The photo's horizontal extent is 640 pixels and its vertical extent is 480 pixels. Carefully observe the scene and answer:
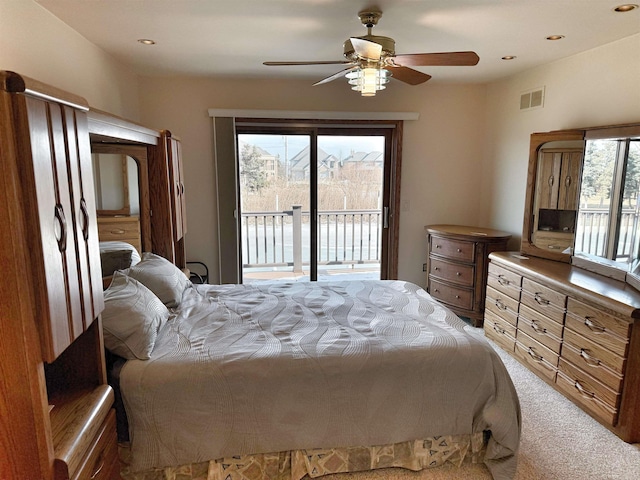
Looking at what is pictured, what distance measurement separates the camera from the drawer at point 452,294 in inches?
157

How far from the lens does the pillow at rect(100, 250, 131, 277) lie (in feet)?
8.61

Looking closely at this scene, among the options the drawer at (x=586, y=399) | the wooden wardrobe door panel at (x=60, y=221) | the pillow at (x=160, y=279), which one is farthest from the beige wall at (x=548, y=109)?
the wooden wardrobe door panel at (x=60, y=221)

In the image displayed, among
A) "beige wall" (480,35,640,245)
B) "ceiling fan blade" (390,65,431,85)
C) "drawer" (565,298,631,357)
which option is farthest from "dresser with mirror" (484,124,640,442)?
"ceiling fan blade" (390,65,431,85)

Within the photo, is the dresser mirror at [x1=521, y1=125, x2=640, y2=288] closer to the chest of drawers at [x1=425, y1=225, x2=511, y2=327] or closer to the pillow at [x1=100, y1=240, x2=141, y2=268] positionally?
the chest of drawers at [x1=425, y1=225, x2=511, y2=327]

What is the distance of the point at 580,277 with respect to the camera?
2.84 metres

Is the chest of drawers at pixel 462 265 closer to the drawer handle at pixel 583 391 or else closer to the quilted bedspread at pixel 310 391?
the drawer handle at pixel 583 391

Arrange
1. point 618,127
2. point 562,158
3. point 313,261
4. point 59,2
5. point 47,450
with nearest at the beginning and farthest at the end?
point 47,450 → point 59,2 → point 618,127 → point 562,158 → point 313,261

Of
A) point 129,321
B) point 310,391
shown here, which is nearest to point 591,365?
point 310,391

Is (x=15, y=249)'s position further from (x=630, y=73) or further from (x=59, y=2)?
(x=630, y=73)

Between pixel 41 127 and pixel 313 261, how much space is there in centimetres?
366

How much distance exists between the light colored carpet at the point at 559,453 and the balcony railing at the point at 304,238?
259 cm

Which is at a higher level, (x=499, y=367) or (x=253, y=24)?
(x=253, y=24)

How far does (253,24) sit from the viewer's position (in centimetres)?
256

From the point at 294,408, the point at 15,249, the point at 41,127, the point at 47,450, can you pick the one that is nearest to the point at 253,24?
the point at 41,127
